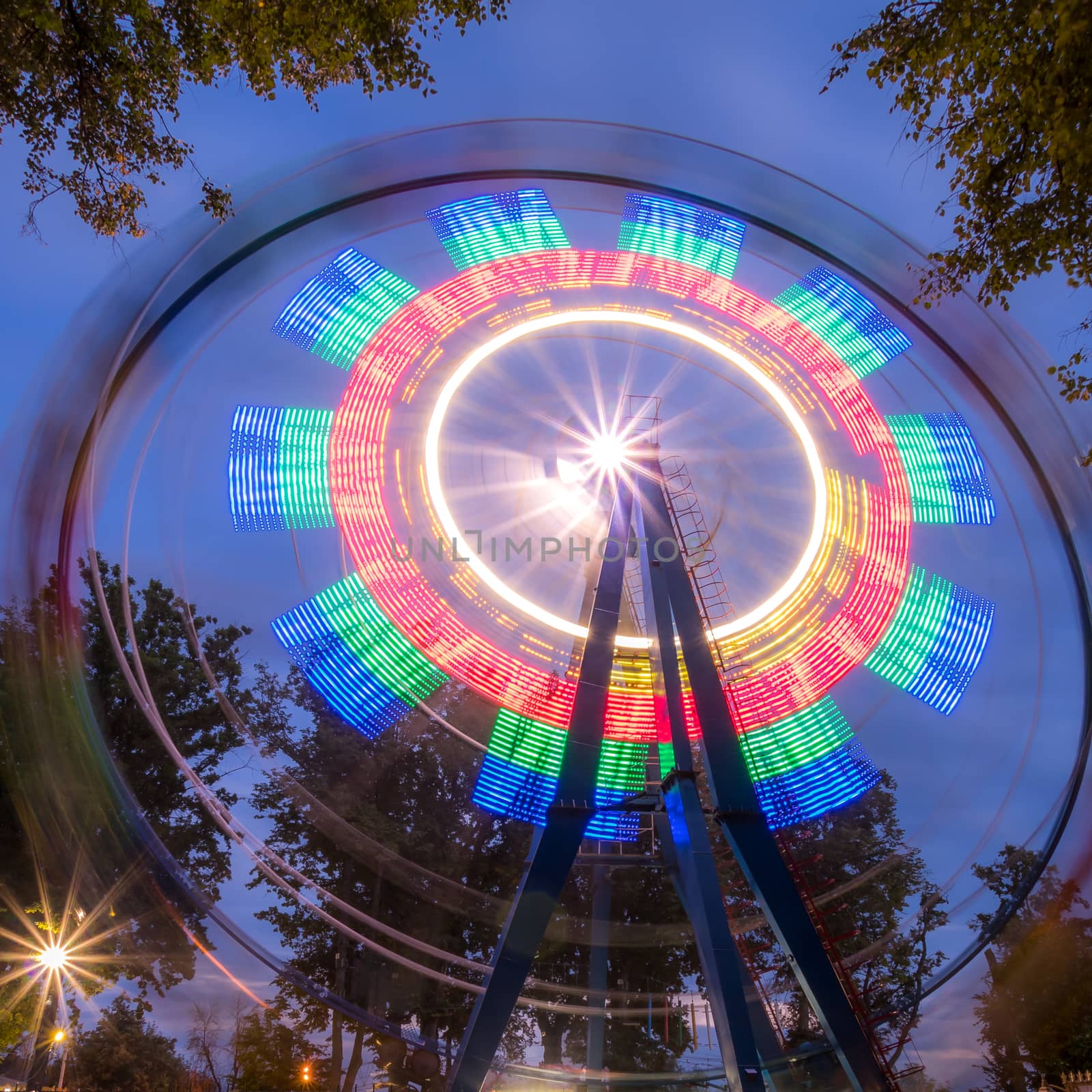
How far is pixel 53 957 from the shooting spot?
47.6 feet

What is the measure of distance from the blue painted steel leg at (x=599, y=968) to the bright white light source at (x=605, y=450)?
5201 millimetres

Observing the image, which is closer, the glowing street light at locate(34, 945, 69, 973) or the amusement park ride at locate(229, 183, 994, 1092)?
the amusement park ride at locate(229, 183, 994, 1092)

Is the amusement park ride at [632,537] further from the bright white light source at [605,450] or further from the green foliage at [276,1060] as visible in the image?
the green foliage at [276,1060]

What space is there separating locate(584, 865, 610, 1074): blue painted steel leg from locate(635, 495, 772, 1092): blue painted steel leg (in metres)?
1.95

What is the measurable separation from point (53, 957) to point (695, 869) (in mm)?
13682

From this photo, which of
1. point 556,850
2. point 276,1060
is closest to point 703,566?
point 556,850

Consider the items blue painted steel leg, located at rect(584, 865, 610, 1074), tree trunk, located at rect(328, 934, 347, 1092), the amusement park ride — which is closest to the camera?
the amusement park ride

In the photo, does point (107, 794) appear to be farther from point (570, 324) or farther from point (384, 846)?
point (570, 324)

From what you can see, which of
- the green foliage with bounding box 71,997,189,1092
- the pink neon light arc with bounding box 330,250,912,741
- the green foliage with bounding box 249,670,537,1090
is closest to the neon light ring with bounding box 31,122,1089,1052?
A: the pink neon light arc with bounding box 330,250,912,741

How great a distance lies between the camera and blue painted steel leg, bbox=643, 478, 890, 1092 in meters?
6.48

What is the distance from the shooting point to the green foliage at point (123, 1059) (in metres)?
17.6

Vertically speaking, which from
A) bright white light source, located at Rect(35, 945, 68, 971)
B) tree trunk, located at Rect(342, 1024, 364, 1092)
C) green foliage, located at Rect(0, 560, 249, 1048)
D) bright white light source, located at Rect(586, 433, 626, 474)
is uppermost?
bright white light source, located at Rect(586, 433, 626, 474)

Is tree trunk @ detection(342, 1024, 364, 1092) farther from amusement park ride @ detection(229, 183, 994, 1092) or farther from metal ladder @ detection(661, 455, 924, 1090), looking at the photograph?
amusement park ride @ detection(229, 183, 994, 1092)

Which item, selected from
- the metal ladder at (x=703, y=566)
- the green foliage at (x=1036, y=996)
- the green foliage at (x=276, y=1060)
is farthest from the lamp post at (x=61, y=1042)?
the green foliage at (x=1036, y=996)
